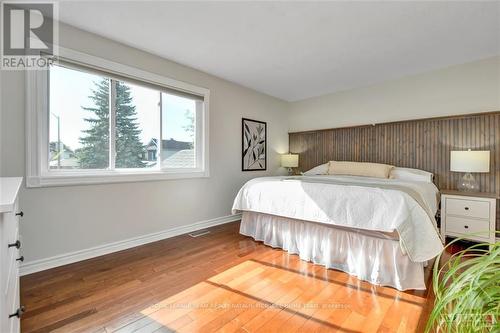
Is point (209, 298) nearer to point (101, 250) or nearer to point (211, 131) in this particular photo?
point (101, 250)

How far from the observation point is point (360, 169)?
12.0 feet

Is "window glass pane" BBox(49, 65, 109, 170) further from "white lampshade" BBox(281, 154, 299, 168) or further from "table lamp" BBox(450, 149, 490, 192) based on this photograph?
"table lamp" BBox(450, 149, 490, 192)

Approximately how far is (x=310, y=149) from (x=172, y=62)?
310 cm

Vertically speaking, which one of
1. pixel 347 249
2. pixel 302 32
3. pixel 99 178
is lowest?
pixel 347 249

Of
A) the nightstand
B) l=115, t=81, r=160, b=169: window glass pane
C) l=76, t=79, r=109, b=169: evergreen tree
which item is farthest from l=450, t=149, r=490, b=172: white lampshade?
l=76, t=79, r=109, b=169: evergreen tree

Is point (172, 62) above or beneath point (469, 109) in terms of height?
above

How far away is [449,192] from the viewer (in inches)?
113

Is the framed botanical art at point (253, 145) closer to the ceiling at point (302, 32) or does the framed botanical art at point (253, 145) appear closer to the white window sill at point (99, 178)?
the ceiling at point (302, 32)

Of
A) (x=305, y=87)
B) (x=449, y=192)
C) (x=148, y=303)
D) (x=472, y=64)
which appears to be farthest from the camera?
(x=305, y=87)

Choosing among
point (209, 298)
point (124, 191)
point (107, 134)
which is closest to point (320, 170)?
point (209, 298)

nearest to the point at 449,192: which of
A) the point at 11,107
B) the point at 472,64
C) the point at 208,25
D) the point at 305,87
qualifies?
the point at 472,64

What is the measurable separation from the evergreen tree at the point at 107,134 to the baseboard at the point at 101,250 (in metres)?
0.91

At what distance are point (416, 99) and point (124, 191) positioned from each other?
443cm

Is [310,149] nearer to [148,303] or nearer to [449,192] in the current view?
[449,192]
